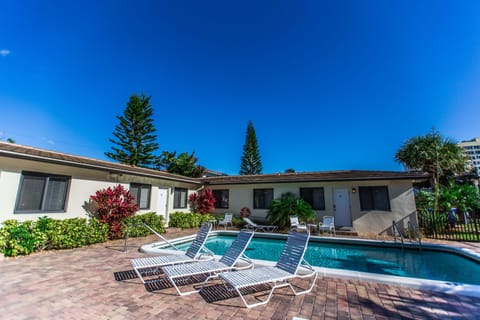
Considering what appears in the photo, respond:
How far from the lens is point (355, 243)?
30.5 feet

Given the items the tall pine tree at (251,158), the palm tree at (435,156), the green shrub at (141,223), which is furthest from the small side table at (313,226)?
the tall pine tree at (251,158)

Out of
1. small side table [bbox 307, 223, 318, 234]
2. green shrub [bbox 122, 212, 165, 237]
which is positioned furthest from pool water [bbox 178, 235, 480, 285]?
green shrub [bbox 122, 212, 165, 237]

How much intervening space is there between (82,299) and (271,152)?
36414mm

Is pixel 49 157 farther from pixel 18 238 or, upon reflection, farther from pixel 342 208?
pixel 342 208

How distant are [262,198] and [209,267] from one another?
10.7 m

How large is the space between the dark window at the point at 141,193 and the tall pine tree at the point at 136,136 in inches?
652

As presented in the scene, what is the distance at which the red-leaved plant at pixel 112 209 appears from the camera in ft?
29.1

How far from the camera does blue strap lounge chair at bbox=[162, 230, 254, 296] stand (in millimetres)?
3943

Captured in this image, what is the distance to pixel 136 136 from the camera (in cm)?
2709

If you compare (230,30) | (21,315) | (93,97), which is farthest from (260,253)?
(93,97)

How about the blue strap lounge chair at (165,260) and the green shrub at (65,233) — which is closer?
the blue strap lounge chair at (165,260)

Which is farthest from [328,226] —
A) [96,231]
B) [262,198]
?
[96,231]

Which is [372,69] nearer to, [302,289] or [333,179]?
[333,179]

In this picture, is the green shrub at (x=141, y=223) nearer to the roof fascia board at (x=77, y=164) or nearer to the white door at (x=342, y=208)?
the roof fascia board at (x=77, y=164)
